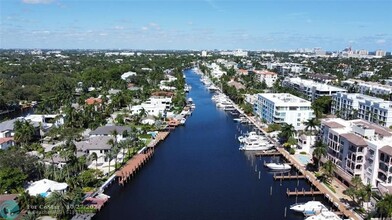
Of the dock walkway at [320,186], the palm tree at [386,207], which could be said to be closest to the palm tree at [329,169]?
the dock walkway at [320,186]

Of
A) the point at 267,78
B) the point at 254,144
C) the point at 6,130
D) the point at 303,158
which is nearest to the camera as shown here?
the point at 303,158

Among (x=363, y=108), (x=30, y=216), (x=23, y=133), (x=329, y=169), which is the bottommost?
(x=30, y=216)

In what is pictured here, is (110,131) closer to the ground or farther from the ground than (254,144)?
farther from the ground

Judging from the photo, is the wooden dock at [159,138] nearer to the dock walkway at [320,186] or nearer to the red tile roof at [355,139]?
the dock walkway at [320,186]

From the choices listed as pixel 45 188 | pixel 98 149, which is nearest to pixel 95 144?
pixel 98 149

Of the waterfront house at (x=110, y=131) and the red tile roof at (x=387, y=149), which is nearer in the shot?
the red tile roof at (x=387, y=149)

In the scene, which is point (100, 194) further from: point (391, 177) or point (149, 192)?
point (391, 177)

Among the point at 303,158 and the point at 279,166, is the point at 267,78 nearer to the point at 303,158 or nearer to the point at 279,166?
the point at 303,158

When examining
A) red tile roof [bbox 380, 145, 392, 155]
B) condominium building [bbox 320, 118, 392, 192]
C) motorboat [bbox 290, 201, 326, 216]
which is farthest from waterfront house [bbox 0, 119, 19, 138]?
red tile roof [bbox 380, 145, 392, 155]
